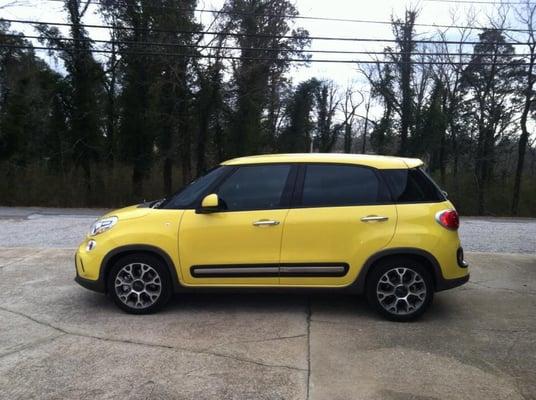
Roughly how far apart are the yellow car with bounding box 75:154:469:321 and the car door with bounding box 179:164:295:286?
10 millimetres

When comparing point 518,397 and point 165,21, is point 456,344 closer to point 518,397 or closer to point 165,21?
point 518,397

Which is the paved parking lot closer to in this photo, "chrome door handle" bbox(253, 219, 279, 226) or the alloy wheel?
the alloy wheel

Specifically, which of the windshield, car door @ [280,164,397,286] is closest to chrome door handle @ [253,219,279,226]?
car door @ [280,164,397,286]

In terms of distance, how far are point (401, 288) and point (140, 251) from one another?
274 cm

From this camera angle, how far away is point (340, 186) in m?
5.53

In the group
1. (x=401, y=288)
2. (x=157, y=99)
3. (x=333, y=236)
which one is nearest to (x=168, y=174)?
(x=157, y=99)

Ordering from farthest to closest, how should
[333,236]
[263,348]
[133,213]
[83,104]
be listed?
[83,104] → [133,213] → [333,236] → [263,348]

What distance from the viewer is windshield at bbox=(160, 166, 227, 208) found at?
5.57m

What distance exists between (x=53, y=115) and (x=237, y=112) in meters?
9.95

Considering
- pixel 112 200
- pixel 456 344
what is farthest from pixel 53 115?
pixel 456 344

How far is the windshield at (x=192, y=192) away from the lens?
557 centimetres

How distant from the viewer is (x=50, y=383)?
12.9 feet

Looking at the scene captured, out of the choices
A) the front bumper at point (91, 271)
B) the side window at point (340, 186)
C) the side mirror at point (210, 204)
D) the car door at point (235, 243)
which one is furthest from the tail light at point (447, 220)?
the front bumper at point (91, 271)

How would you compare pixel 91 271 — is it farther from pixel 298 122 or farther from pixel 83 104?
pixel 298 122
